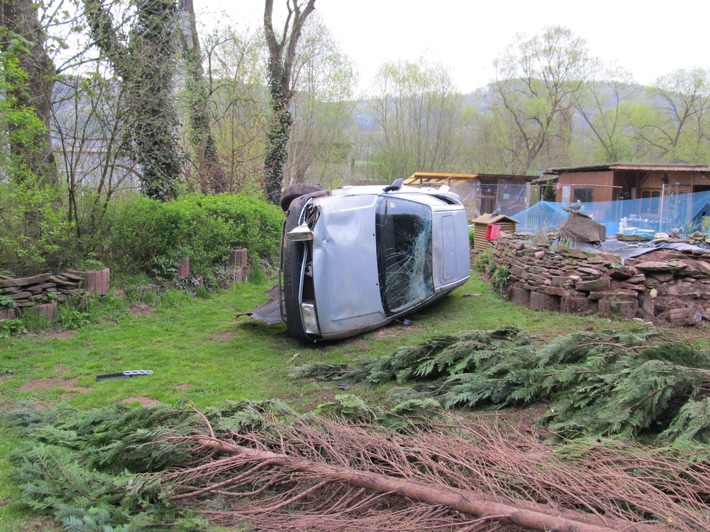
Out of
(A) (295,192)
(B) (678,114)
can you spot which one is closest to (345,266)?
(A) (295,192)

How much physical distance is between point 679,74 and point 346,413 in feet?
186

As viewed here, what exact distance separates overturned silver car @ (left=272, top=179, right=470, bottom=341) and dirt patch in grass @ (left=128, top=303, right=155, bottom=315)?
2.89m

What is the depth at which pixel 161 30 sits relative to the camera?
35.2 ft

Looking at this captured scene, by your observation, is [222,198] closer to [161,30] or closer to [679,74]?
[161,30]

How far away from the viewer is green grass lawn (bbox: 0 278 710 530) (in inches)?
214

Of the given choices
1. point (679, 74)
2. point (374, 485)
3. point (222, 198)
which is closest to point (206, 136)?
point (222, 198)

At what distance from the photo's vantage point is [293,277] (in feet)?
23.5

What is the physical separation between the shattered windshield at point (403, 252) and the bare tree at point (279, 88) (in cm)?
967

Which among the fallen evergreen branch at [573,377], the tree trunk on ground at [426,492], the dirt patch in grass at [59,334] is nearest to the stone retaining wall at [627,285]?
the fallen evergreen branch at [573,377]

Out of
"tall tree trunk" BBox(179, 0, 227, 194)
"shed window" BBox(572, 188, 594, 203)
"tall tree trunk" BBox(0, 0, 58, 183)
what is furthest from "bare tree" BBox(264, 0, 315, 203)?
"shed window" BBox(572, 188, 594, 203)

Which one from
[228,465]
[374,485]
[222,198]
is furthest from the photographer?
[222,198]

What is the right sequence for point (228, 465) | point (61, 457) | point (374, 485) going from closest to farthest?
point (374, 485), point (228, 465), point (61, 457)

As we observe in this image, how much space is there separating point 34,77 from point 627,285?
33.3 ft

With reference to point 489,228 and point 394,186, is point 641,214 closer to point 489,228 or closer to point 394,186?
point 489,228
